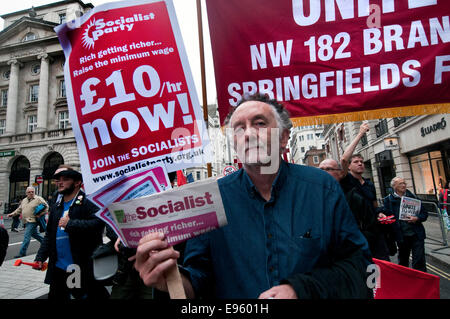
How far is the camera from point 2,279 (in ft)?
16.8

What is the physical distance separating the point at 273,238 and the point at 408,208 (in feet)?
15.2

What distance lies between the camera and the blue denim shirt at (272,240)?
1145 millimetres

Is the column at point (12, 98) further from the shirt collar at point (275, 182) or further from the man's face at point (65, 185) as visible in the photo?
the shirt collar at point (275, 182)

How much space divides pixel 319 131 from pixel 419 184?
6328cm

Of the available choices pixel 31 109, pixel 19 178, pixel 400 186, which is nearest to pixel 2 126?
pixel 31 109

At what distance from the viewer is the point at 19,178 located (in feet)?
91.0

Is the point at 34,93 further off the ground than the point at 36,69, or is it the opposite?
the point at 36,69

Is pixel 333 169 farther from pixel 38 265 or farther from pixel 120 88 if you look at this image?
pixel 38 265

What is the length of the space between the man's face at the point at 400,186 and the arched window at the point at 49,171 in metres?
30.7

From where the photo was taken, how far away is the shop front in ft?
35.4

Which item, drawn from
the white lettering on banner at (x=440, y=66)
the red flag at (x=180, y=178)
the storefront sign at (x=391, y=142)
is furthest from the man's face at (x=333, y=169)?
the storefront sign at (x=391, y=142)
